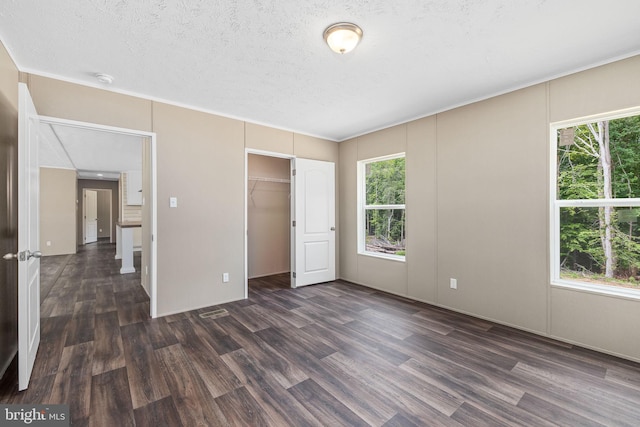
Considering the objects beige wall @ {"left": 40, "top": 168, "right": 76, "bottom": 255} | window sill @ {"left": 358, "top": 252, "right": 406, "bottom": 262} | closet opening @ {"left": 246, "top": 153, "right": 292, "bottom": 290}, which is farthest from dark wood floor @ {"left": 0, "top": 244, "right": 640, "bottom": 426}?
beige wall @ {"left": 40, "top": 168, "right": 76, "bottom": 255}

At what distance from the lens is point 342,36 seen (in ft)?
6.65

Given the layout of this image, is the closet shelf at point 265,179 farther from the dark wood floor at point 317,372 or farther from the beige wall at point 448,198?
the dark wood floor at point 317,372

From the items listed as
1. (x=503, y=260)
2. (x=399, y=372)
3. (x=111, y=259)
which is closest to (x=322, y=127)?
(x=503, y=260)

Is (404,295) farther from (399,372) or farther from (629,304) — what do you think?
(629,304)

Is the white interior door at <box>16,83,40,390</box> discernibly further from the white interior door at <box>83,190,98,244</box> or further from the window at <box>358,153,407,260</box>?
the white interior door at <box>83,190,98,244</box>

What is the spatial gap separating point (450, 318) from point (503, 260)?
0.87 meters

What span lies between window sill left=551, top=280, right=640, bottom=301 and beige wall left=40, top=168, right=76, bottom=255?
428 inches

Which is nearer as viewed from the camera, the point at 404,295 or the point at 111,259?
the point at 404,295

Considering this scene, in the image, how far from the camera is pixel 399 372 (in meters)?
2.19

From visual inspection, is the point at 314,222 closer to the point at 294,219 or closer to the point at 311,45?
the point at 294,219

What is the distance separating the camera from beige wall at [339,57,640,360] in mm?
2473

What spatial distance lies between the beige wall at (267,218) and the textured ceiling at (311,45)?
2136 mm

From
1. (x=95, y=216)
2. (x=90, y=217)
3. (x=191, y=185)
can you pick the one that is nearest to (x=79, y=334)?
(x=191, y=185)

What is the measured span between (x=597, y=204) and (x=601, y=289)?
76cm
